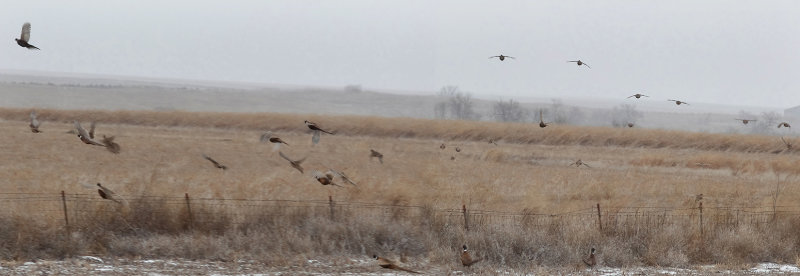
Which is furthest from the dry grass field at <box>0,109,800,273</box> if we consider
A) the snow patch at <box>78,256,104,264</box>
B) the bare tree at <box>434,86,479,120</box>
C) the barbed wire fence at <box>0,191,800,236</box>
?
the bare tree at <box>434,86,479,120</box>

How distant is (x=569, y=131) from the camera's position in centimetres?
5397

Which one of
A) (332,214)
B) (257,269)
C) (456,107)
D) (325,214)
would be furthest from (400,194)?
(456,107)

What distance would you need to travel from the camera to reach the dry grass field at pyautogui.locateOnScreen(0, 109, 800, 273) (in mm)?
15086

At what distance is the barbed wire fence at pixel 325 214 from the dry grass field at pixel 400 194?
0.25 ft

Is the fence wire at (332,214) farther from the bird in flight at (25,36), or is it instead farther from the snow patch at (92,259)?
the bird in flight at (25,36)

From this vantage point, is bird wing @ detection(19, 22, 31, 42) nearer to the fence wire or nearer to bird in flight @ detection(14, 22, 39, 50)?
bird in flight @ detection(14, 22, 39, 50)

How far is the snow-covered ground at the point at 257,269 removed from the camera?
1342cm

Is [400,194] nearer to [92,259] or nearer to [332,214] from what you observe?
[332,214]

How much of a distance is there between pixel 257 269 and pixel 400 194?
6.54 m

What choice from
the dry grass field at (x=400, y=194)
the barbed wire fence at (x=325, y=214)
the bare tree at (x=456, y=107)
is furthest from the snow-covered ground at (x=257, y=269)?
the bare tree at (x=456, y=107)

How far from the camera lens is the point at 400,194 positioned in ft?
65.9

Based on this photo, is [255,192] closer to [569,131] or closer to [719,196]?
[719,196]

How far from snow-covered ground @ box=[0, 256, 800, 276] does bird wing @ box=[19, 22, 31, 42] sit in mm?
3445

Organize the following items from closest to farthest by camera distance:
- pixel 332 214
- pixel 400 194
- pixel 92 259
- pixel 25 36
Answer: pixel 25 36 < pixel 92 259 < pixel 332 214 < pixel 400 194
